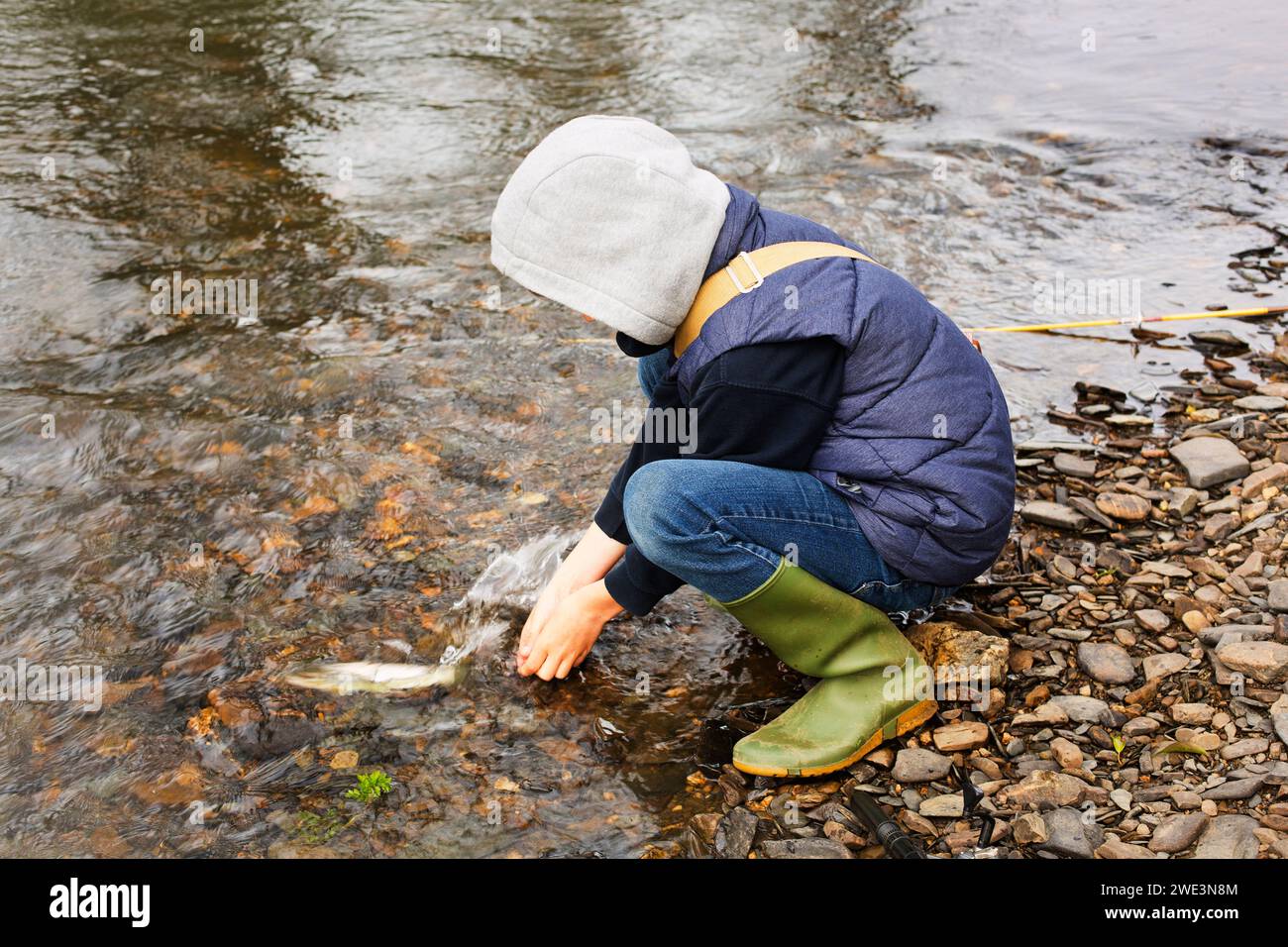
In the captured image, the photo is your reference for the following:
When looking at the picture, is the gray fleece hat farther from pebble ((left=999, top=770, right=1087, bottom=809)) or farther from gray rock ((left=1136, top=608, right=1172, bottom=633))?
gray rock ((left=1136, top=608, right=1172, bottom=633))

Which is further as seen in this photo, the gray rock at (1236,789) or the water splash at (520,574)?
the water splash at (520,574)

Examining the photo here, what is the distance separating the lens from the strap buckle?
229cm

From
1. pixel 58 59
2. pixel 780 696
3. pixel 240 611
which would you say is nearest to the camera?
pixel 780 696

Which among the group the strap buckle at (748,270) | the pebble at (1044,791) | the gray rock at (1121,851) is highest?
the strap buckle at (748,270)

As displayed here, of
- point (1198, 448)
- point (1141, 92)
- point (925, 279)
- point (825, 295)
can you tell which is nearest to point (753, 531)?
point (825, 295)

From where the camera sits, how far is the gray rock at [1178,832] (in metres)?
2.22

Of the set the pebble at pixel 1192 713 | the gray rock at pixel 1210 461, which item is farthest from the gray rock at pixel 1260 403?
the pebble at pixel 1192 713

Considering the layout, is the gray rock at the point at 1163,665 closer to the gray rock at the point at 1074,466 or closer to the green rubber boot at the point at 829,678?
the green rubber boot at the point at 829,678

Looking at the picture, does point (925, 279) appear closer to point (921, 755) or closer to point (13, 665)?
point (921, 755)

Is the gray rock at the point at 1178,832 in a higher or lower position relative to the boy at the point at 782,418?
lower

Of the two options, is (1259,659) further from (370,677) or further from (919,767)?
(370,677)

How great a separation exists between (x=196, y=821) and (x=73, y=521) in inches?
54.1

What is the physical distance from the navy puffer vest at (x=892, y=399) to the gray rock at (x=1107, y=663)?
488 millimetres

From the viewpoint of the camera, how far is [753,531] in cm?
239
